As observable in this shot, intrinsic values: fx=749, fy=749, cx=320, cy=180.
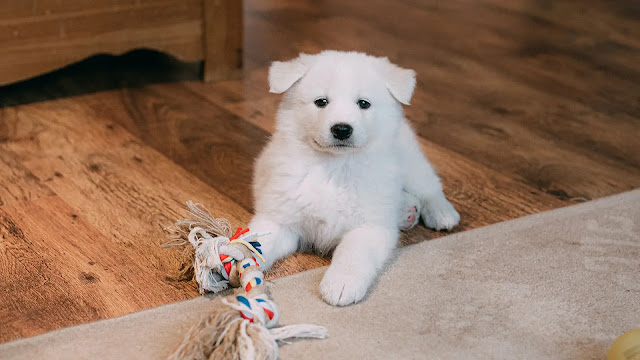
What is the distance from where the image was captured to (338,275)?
1536 mm

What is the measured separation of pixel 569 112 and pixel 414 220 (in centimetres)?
124

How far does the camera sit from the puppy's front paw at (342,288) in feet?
4.94

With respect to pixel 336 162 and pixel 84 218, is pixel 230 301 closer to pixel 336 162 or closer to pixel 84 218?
pixel 336 162

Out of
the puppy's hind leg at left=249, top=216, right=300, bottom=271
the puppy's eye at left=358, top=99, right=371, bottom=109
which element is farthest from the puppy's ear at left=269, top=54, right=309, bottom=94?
the puppy's hind leg at left=249, top=216, right=300, bottom=271

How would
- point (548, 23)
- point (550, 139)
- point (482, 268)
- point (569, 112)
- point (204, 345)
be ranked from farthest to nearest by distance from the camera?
point (548, 23), point (569, 112), point (550, 139), point (482, 268), point (204, 345)

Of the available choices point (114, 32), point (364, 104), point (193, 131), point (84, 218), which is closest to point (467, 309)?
point (364, 104)

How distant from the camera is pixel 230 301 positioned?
1.37 meters

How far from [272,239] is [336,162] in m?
0.22

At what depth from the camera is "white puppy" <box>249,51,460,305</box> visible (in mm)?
1590

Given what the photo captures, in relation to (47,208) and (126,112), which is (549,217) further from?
(126,112)

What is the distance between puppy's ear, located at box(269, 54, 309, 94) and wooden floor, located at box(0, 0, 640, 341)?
15.9 inches

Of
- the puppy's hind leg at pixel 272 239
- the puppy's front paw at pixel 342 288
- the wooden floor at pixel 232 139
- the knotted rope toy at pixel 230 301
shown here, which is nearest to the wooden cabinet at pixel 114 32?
the wooden floor at pixel 232 139

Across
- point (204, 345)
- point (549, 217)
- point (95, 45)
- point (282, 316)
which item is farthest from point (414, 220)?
point (95, 45)

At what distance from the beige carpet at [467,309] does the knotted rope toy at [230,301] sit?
55 mm
